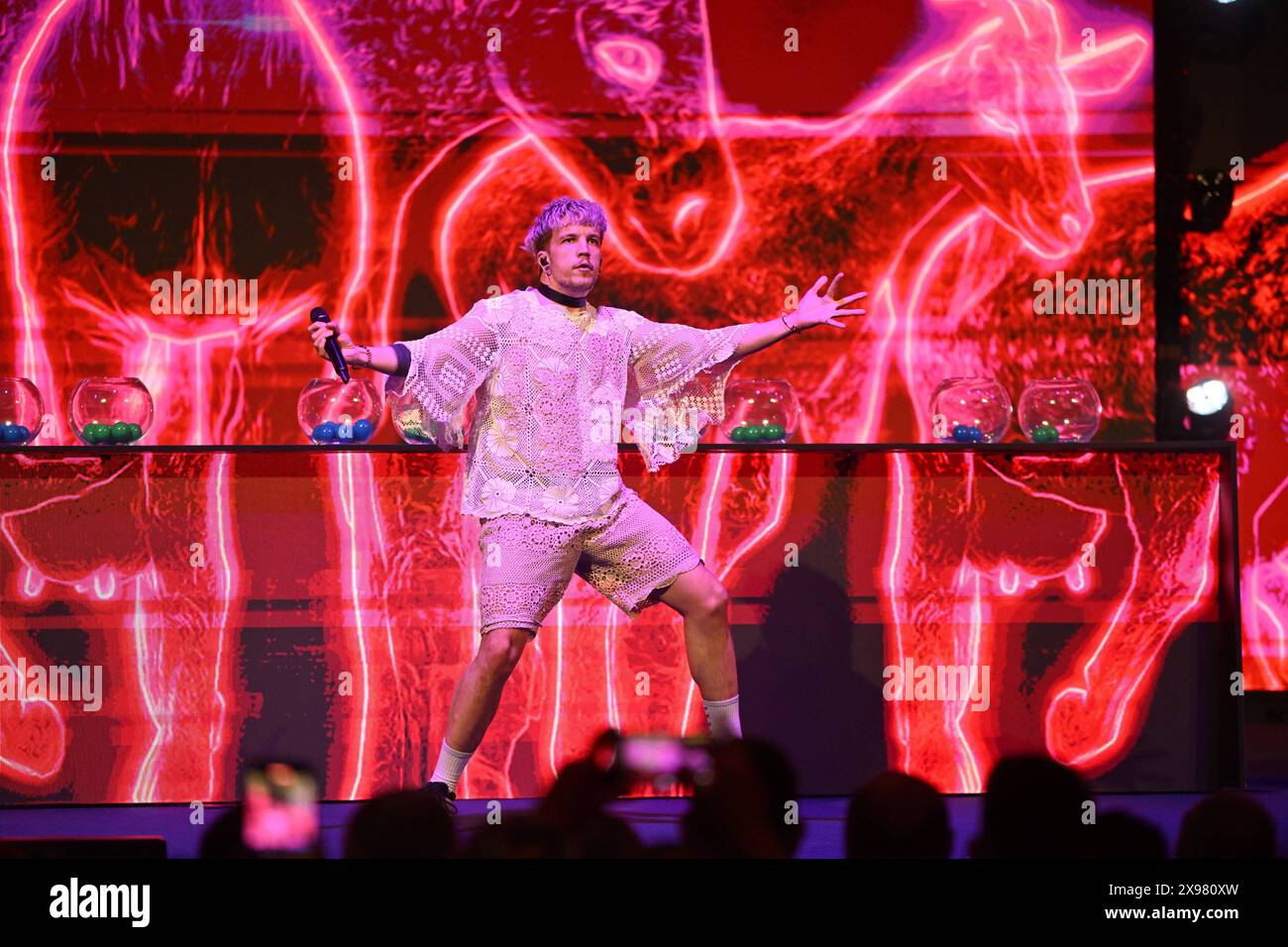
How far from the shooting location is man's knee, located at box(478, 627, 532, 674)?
162 inches

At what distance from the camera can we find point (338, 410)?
4680 mm

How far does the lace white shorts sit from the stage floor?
638mm

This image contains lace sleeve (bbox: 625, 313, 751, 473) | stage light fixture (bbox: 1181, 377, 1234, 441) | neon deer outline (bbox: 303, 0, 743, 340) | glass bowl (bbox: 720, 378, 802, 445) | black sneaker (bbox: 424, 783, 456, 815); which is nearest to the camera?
black sneaker (bbox: 424, 783, 456, 815)

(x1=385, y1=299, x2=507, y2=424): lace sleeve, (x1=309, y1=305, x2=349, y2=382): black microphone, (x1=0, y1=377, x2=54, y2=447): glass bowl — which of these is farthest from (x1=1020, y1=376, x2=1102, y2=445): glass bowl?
(x1=0, y1=377, x2=54, y2=447): glass bowl

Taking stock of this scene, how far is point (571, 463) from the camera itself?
420 centimetres

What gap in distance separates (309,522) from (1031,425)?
2253 mm

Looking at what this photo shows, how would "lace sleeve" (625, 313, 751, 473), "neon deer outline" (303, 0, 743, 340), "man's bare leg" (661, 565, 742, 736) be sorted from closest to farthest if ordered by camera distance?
"man's bare leg" (661, 565, 742, 736) < "lace sleeve" (625, 313, 751, 473) < "neon deer outline" (303, 0, 743, 340)

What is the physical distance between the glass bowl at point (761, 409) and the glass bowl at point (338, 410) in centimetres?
110

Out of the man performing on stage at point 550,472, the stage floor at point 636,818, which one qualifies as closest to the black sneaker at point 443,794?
the man performing on stage at point 550,472

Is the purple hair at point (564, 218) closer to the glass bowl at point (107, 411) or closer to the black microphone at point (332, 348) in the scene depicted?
the black microphone at point (332, 348)

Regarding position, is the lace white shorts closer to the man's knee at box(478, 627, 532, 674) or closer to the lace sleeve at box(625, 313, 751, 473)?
the man's knee at box(478, 627, 532, 674)

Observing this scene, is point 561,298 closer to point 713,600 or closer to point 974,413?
point 713,600

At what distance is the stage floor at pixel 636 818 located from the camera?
4.11 metres

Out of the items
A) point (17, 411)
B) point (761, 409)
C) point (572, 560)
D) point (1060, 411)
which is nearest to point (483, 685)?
point (572, 560)
